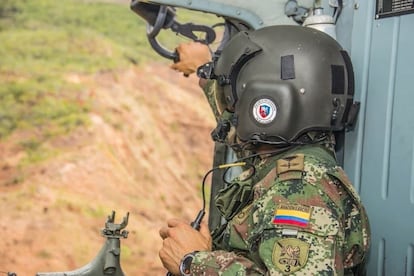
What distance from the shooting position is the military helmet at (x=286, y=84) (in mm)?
1621

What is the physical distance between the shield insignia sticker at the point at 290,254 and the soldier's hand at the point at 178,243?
0.33 m

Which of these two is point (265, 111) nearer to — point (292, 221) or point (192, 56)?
point (292, 221)

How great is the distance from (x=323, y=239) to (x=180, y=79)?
449cm

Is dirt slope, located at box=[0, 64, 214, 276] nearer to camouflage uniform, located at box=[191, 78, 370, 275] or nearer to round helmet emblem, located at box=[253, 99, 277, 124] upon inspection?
camouflage uniform, located at box=[191, 78, 370, 275]

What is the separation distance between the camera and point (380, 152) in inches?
71.6

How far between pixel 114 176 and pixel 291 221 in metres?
4.00

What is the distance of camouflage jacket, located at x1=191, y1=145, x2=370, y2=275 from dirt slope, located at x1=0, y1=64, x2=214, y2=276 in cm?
345

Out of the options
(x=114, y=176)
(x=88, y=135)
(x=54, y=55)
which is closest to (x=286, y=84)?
(x=114, y=176)

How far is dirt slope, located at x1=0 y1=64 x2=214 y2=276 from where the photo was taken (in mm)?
4984

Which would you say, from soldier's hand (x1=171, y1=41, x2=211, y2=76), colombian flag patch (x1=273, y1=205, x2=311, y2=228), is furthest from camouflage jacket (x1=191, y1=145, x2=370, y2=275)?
soldier's hand (x1=171, y1=41, x2=211, y2=76)

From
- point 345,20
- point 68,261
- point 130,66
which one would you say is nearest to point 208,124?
point 130,66

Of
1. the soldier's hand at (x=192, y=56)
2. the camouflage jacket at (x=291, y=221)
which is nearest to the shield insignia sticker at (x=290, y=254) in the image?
the camouflage jacket at (x=291, y=221)

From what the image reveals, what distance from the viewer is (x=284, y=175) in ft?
5.08

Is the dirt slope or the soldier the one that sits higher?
the soldier
